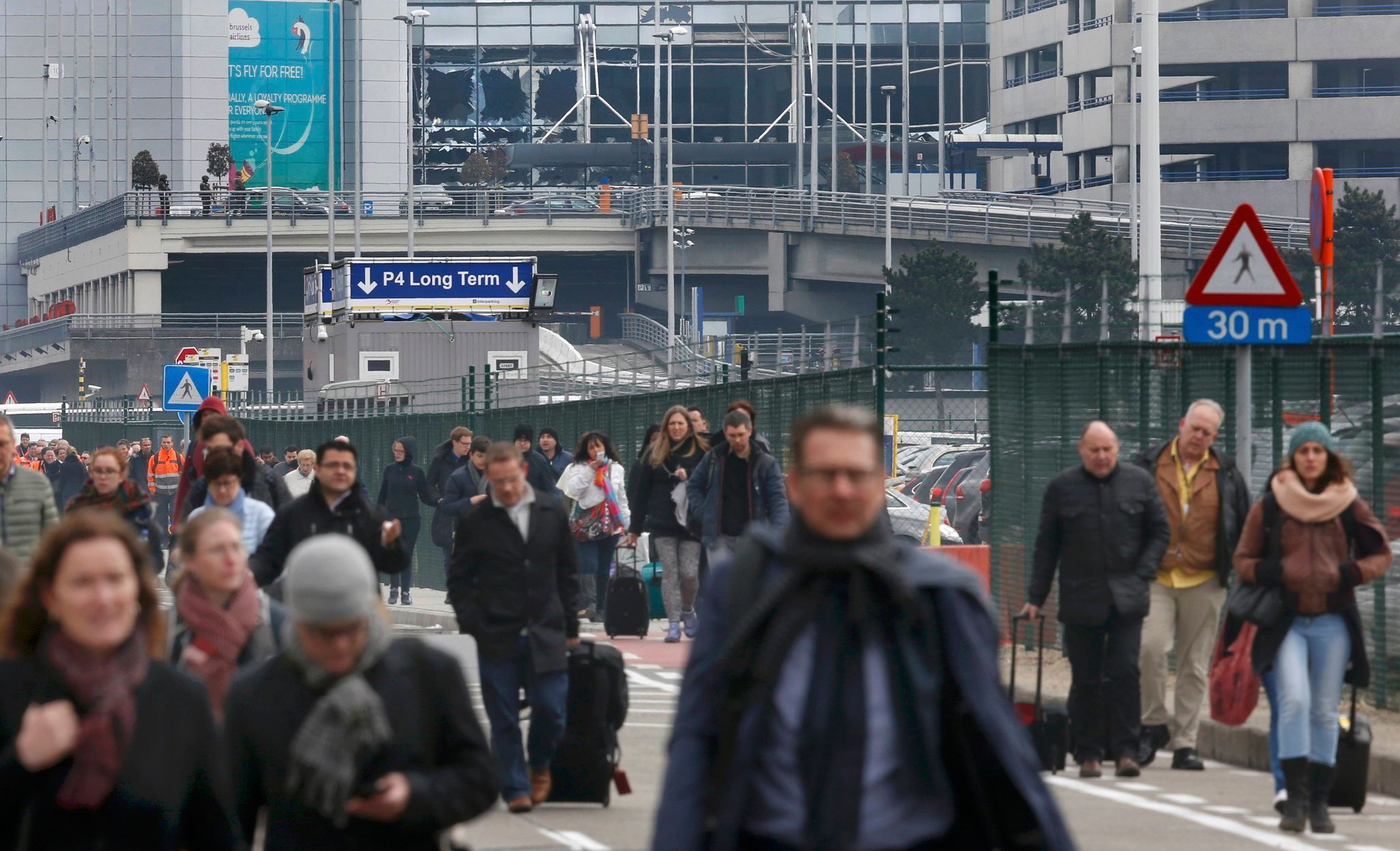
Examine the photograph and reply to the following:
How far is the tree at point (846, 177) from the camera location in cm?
10862

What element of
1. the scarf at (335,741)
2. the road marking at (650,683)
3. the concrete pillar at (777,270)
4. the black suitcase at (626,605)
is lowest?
the road marking at (650,683)

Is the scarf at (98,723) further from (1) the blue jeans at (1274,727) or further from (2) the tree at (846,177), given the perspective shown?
(2) the tree at (846,177)

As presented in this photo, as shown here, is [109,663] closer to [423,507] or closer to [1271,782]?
[1271,782]

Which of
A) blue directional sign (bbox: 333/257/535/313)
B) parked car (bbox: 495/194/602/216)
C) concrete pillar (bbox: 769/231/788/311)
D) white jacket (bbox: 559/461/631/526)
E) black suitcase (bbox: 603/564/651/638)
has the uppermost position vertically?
parked car (bbox: 495/194/602/216)

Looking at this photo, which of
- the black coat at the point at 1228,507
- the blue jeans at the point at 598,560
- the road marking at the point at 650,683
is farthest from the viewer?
the blue jeans at the point at 598,560

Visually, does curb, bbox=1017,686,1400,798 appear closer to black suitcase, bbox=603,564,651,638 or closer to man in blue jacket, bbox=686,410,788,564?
man in blue jacket, bbox=686,410,788,564

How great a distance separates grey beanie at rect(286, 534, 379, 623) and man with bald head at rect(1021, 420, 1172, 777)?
694cm

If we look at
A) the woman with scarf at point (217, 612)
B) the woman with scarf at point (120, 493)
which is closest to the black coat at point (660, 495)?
the woman with scarf at point (120, 493)

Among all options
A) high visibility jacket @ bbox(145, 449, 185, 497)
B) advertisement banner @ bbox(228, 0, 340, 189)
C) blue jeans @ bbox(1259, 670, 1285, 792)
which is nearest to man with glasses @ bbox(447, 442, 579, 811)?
blue jeans @ bbox(1259, 670, 1285, 792)

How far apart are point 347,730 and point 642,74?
11641 cm

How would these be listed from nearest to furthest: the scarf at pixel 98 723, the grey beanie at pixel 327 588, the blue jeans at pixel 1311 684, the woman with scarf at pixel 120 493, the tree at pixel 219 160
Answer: the scarf at pixel 98 723, the grey beanie at pixel 327 588, the blue jeans at pixel 1311 684, the woman with scarf at pixel 120 493, the tree at pixel 219 160

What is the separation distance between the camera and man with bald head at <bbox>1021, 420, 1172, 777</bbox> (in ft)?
38.0

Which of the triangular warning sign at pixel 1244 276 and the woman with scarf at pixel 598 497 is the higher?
the triangular warning sign at pixel 1244 276

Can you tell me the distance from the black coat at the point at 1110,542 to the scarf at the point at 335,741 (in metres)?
6.97
